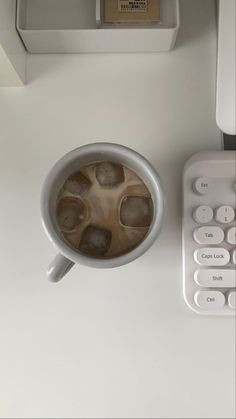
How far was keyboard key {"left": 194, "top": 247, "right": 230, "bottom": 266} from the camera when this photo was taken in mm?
525

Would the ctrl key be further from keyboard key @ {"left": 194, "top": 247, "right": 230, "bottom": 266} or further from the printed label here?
the printed label

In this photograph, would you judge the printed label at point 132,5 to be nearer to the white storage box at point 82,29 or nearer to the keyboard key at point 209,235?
the white storage box at point 82,29

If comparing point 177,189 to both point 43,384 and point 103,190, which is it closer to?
point 103,190

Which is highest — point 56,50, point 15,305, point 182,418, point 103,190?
point 56,50

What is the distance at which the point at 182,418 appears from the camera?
21.0 inches

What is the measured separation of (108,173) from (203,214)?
102 millimetres

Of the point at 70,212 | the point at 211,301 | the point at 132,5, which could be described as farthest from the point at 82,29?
the point at 211,301

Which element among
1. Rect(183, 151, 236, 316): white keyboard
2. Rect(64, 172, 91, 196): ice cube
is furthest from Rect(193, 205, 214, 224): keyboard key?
Rect(64, 172, 91, 196): ice cube

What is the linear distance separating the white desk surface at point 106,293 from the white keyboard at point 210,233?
0.05ft

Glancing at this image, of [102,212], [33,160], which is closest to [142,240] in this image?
[102,212]

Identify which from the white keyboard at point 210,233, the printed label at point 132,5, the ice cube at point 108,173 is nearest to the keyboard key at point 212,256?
the white keyboard at point 210,233

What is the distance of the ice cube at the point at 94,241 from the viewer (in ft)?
1.57

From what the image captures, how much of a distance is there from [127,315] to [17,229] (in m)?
0.13

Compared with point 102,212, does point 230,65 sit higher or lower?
higher
